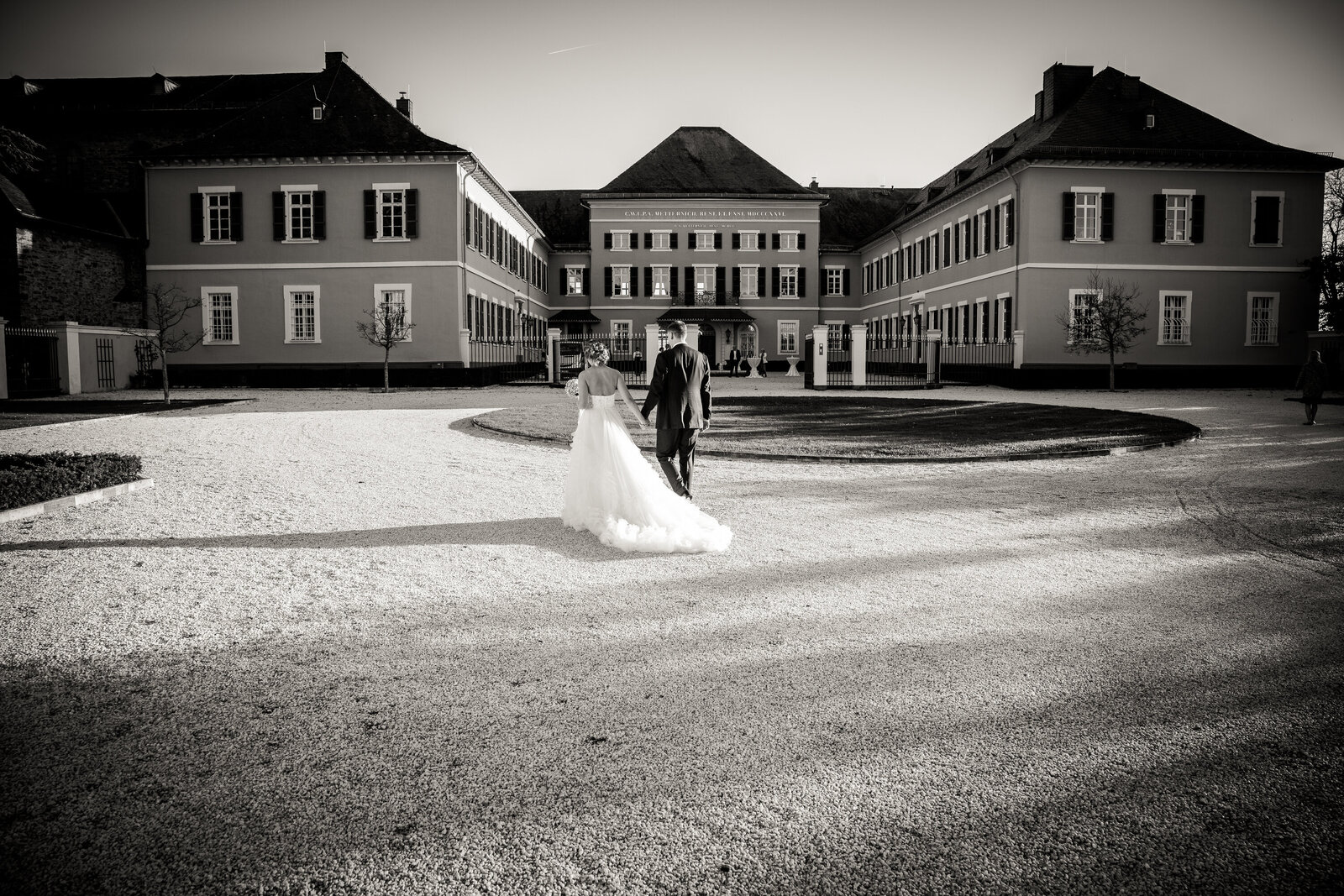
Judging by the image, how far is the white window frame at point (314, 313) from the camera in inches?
1318

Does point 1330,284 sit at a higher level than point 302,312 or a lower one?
higher

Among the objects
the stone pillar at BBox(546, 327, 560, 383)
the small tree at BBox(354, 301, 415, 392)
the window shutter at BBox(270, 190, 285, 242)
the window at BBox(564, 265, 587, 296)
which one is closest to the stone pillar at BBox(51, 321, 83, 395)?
the window shutter at BBox(270, 190, 285, 242)

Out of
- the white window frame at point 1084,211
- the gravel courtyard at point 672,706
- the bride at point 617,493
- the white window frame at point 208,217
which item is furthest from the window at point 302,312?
the bride at point 617,493

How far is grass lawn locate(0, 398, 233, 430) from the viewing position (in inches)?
715

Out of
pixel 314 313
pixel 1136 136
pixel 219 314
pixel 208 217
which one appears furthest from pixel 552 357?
pixel 1136 136

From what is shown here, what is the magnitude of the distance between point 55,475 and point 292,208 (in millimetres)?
27263

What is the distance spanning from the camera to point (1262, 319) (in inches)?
1320

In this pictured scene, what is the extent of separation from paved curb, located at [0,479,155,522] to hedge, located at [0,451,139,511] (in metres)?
0.04

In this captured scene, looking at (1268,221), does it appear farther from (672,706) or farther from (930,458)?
(672,706)

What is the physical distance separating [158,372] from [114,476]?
25.4 m

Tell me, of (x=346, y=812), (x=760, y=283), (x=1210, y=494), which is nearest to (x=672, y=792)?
(x=346, y=812)

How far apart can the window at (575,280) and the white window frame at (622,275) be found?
2.44 meters

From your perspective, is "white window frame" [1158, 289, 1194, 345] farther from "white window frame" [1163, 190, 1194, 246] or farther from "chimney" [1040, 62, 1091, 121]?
"chimney" [1040, 62, 1091, 121]

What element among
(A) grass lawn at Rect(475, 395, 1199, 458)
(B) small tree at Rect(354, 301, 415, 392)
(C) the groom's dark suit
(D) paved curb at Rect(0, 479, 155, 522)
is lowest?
(D) paved curb at Rect(0, 479, 155, 522)
